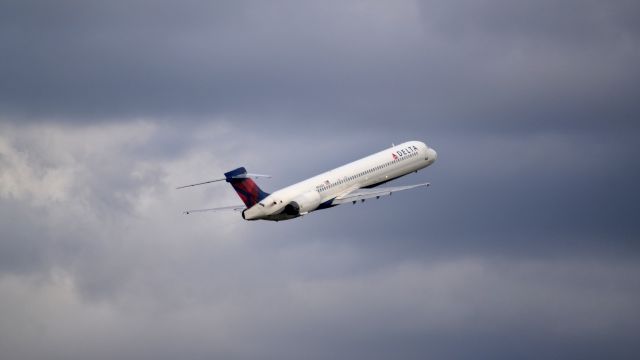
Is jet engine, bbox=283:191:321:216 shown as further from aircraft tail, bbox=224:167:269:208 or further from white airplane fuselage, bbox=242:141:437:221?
aircraft tail, bbox=224:167:269:208

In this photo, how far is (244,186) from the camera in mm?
186250

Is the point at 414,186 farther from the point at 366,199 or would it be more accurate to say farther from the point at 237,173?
the point at 237,173

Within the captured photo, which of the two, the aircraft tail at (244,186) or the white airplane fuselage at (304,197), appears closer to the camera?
the white airplane fuselage at (304,197)

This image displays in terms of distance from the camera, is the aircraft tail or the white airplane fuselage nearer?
the white airplane fuselage

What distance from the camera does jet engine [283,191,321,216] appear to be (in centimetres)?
18538

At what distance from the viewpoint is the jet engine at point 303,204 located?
185375mm

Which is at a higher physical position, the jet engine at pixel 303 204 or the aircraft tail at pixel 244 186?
the aircraft tail at pixel 244 186

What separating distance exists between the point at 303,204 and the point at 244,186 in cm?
768

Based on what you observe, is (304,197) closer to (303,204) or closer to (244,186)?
(303,204)

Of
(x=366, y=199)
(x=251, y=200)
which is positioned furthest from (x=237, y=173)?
(x=366, y=199)

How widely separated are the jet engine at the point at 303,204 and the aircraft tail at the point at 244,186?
4122mm

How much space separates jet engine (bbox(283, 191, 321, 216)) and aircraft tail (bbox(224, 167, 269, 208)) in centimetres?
412

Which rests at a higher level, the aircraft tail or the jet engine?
the aircraft tail

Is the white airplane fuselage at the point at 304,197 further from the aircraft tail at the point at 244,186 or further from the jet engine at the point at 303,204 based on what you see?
the aircraft tail at the point at 244,186
